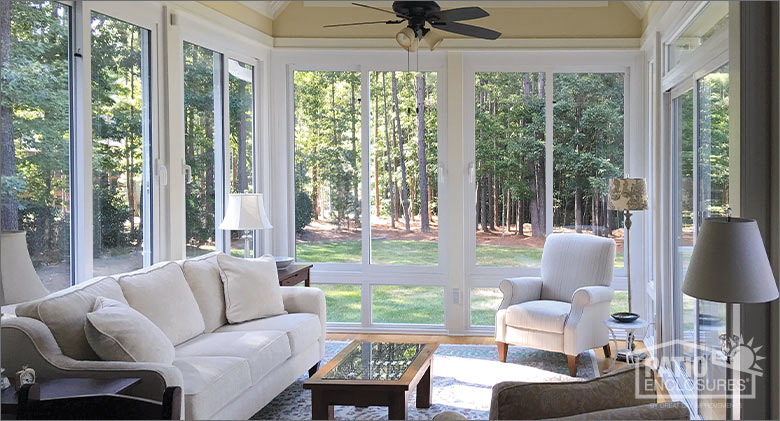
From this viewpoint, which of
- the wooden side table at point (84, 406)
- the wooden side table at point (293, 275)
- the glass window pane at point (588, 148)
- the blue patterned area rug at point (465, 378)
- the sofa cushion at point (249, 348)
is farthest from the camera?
the glass window pane at point (588, 148)

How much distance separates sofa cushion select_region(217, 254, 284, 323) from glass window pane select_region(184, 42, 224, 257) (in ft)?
2.04

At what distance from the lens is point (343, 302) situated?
640 cm

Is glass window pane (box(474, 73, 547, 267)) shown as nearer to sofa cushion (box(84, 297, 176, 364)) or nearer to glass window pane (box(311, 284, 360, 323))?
glass window pane (box(311, 284, 360, 323))

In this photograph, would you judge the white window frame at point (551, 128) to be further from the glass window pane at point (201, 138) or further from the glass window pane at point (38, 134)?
the glass window pane at point (38, 134)

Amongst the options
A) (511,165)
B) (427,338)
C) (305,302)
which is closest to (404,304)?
(427,338)

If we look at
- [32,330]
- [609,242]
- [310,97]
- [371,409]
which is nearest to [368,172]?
[310,97]

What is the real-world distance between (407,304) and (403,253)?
463mm

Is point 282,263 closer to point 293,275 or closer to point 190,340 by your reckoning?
point 293,275

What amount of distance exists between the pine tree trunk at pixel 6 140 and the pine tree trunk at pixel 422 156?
3549 mm

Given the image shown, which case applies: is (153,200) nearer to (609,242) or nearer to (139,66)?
(139,66)

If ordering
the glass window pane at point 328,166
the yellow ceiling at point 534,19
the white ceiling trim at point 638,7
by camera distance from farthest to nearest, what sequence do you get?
the glass window pane at point 328,166 < the yellow ceiling at point 534,19 < the white ceiling trim at point 638,7

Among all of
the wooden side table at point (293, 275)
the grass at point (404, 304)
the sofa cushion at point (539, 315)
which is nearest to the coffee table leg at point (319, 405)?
the wooden side table at point (293, 275)

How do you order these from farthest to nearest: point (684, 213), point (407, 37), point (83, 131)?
point (684, 213)
point (407, 37)
point (83, 131)

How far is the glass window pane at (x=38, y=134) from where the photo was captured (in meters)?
3.38
